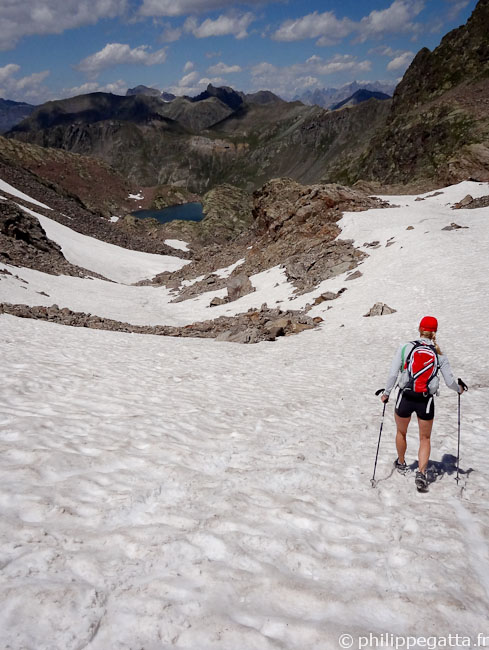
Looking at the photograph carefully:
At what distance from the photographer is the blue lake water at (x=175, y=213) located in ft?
461

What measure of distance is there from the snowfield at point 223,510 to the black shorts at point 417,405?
116 centimetres

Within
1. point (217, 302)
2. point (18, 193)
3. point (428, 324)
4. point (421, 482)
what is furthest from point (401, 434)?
point (18, 193)

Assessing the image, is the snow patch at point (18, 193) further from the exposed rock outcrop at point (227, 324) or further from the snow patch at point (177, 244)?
the exposed rock outcrop at point (227, 324)

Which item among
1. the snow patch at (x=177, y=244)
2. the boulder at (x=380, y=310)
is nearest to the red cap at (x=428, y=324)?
the boulder at (x=380, y=310)

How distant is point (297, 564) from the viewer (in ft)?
14.3

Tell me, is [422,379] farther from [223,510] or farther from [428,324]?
[223,510]

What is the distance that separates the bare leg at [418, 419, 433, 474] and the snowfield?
1.72 ft

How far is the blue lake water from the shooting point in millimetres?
140625

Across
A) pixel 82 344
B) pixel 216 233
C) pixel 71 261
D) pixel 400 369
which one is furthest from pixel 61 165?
pixel 400 369

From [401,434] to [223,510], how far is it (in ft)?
11.0

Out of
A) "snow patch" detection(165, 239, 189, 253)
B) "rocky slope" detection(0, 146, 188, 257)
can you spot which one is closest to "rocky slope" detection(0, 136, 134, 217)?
"rocky slope" detection(0, 146, 188, 257)

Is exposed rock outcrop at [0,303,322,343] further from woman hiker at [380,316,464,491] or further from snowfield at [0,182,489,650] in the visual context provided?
woman hiker at [380,316,464,491]

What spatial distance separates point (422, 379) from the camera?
6.29 m

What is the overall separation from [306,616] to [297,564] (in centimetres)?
74
